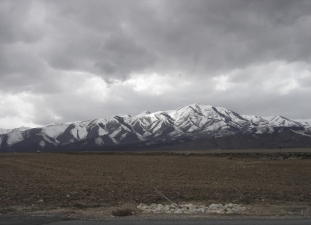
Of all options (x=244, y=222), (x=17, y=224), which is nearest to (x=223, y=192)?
(x=244, y=222)

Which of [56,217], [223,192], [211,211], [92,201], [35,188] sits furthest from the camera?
[35,188]

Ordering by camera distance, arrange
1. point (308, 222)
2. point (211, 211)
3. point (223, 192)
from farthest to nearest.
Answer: point (223, 192), point (211, 211), point (308, 222)

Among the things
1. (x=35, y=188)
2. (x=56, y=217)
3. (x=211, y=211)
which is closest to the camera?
(x=56, y=217)

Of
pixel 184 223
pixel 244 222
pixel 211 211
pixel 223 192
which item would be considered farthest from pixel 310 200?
pixel 184 223

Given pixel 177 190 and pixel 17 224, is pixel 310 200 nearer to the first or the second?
pixel 177 190

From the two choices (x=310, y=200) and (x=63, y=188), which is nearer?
(x=310, y=200)

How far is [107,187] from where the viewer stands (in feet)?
84.3

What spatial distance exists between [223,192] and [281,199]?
12.0 ft

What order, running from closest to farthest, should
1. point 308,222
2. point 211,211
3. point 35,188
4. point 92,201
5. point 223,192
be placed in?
point 308,222, point 211,211, point 92,201, point 223,192, point 35,188

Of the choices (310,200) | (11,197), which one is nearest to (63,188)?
(11,197)

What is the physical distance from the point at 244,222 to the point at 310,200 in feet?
29.0

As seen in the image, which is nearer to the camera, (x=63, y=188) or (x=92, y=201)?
(x=92, y=201)

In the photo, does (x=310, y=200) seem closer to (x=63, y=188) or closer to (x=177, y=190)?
(x=177, y=190)

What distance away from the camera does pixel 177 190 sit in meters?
24.0
